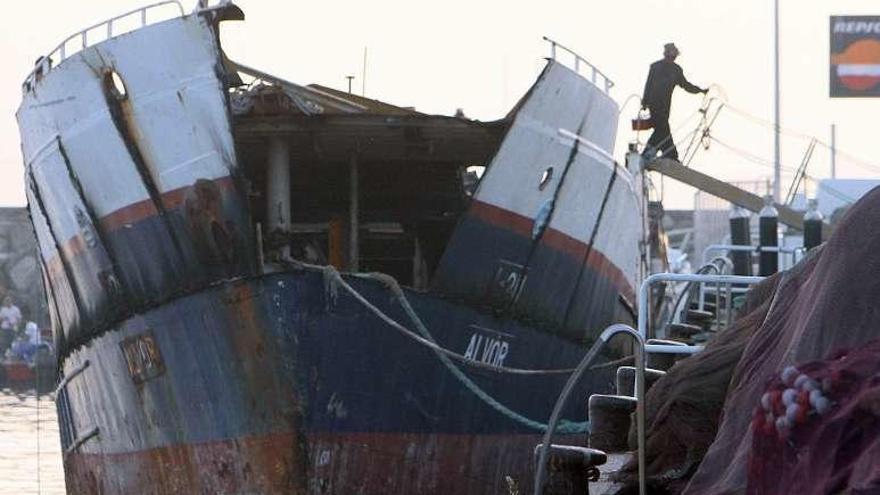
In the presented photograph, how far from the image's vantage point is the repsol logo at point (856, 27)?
1619 inches

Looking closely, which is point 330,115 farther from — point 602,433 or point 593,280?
point 602,433

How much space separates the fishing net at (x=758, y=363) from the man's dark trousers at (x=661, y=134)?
40.9 ft

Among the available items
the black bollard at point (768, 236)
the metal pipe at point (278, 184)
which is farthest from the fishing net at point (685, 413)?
the black bollard at point (768, 236)

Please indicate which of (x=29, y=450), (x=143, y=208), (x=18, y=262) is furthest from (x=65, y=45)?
(x=18, y=262)

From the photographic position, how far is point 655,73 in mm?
20734

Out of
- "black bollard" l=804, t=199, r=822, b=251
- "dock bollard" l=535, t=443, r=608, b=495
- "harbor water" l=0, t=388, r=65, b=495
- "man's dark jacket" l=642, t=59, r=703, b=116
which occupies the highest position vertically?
"man's dark jacket" l=642, t=59, r=703, b=116

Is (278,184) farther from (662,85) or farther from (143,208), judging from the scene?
(662,85)

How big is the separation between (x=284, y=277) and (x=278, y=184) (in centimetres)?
128

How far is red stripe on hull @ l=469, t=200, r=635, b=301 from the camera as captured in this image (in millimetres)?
14625

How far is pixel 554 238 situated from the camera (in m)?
15.2

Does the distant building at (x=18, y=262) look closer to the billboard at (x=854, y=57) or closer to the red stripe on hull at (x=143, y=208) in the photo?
the billboard at (x=854, y=57)

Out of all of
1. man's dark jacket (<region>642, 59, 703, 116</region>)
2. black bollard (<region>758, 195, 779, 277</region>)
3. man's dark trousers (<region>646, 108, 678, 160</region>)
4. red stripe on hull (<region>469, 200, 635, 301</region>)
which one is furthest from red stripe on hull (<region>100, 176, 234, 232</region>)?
man's dark jacket (<region>642, 59, 703, 116</region>)

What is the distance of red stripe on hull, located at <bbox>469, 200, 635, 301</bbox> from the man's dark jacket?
4.30 metres

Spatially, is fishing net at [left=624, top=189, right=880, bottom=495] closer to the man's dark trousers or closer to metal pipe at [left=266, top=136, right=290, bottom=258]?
metal pipe at [left=266, top=136, right=290, bottom=258]
